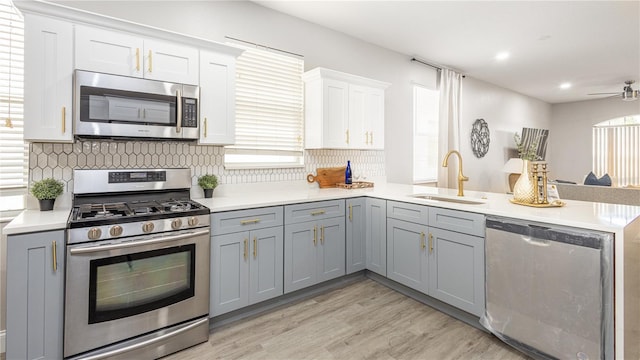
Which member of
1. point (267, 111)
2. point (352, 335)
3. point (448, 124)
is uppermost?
point (448, 124)

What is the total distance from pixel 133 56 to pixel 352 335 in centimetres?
250

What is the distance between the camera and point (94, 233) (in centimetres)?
177

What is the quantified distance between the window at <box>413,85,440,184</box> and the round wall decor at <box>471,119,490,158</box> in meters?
1.23

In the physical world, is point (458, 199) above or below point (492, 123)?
below

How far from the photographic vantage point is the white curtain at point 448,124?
5164mm

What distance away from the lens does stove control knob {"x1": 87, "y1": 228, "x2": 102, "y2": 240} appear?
5.77 feet

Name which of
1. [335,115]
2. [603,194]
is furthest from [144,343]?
[603,194]

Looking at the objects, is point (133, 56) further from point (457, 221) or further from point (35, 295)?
point (457, 221)

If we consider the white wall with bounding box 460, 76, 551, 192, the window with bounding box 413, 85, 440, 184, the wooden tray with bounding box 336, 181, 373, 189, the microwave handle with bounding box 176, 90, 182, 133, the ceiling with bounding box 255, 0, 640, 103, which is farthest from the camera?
the white wall with bounding box 460, 76, 551, 192

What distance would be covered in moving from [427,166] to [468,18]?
2289 mm

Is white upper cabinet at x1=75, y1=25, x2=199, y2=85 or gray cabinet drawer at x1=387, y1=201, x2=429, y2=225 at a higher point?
white upper cabinet at x1=75, y1=25, x2=199, y2=85

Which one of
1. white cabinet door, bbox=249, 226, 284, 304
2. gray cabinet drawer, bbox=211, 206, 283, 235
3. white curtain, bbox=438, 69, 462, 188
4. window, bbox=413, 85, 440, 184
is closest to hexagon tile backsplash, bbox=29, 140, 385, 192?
gray cabinet drawer, bbox=211, 206, 283, 235

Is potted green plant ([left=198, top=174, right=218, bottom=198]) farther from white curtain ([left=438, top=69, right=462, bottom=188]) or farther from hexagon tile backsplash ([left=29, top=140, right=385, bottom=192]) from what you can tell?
white curtain ([left=438, top=69, right=462, bottom=188])

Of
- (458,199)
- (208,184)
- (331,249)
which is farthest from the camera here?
(331,249)
